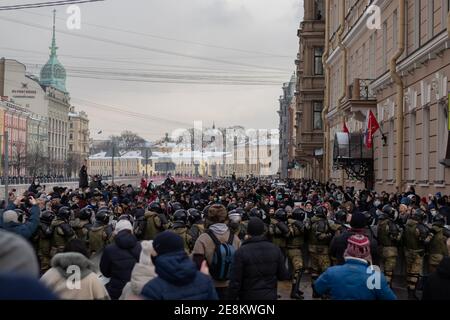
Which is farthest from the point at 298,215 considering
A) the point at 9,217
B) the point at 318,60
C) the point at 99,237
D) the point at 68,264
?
the point at 318,60

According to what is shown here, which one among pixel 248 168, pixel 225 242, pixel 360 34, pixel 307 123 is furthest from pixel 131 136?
pixel 225 242

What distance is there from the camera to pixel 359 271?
17.9ft

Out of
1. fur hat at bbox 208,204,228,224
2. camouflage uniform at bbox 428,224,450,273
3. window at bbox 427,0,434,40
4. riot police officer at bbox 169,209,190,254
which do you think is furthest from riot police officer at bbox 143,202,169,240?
window at bbox 427,0,434,40

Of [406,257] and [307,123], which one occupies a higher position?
[307,123]

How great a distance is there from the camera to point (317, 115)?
46719mm

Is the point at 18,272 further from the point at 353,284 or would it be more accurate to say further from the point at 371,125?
the point at 371,125

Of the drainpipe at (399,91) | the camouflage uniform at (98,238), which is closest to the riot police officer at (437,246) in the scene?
the camouflage uniform at (98,238)

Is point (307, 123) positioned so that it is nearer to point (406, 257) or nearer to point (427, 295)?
point (406, 257)

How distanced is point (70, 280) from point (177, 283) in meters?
1.18

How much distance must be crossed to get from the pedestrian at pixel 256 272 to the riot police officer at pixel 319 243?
192 inches

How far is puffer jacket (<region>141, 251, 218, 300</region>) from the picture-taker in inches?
183

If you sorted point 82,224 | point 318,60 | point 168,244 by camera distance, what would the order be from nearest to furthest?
point 168,244 → point 82,224 → point 318,60
